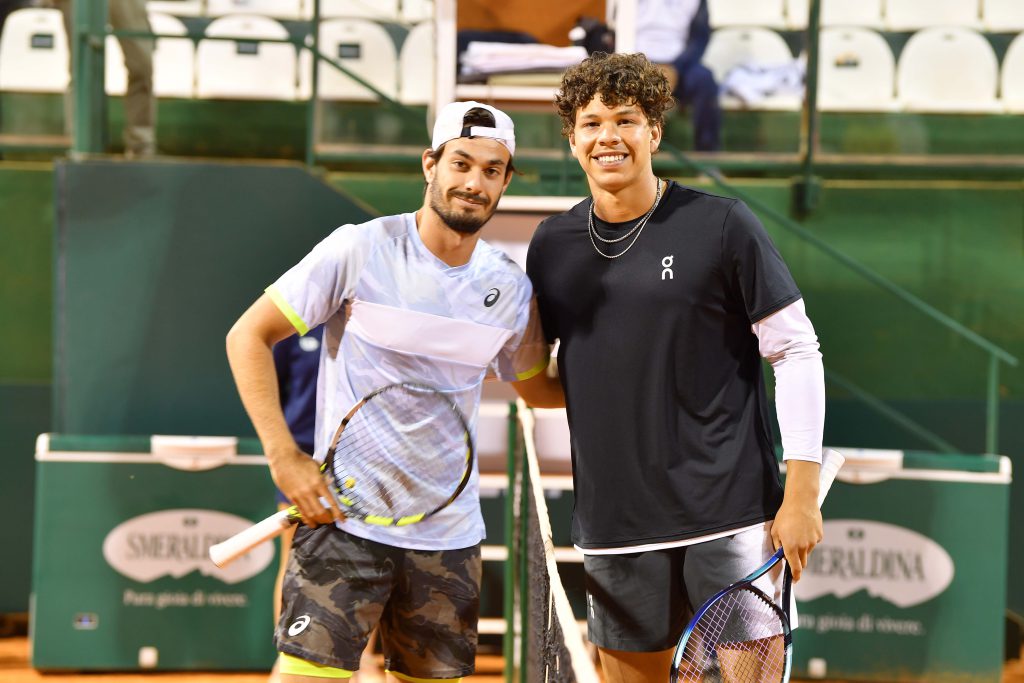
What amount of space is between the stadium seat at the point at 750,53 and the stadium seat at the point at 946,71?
45.3 inches

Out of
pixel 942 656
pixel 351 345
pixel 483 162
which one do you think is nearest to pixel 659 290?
pixel 483 162

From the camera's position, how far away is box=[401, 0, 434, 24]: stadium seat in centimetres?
926

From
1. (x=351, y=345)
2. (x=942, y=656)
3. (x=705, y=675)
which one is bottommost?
(x=942, y=656)

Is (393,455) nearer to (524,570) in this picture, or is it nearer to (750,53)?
(524,570)

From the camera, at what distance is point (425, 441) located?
9.41ft

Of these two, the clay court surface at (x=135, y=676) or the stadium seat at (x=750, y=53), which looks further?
the stadium seat at (x=750, y=53)

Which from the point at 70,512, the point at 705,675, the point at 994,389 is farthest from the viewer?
the point at 994,389

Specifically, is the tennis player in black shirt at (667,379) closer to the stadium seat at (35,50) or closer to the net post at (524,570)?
the net post at (524,570)

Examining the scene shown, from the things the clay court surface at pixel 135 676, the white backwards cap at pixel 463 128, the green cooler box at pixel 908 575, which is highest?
the white backwards cap at pixel 463 128

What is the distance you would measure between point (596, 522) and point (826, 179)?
5.56 meters

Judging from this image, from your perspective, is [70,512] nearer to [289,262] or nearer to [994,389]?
[289,262]

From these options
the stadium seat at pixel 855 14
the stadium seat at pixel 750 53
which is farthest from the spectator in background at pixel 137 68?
the stadium seat at pixel 855 14

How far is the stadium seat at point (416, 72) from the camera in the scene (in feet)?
29.0

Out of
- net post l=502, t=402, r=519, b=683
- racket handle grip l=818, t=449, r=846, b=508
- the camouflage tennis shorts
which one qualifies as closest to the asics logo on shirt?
racket handle grip l=818, t=449, r=846, b=508
